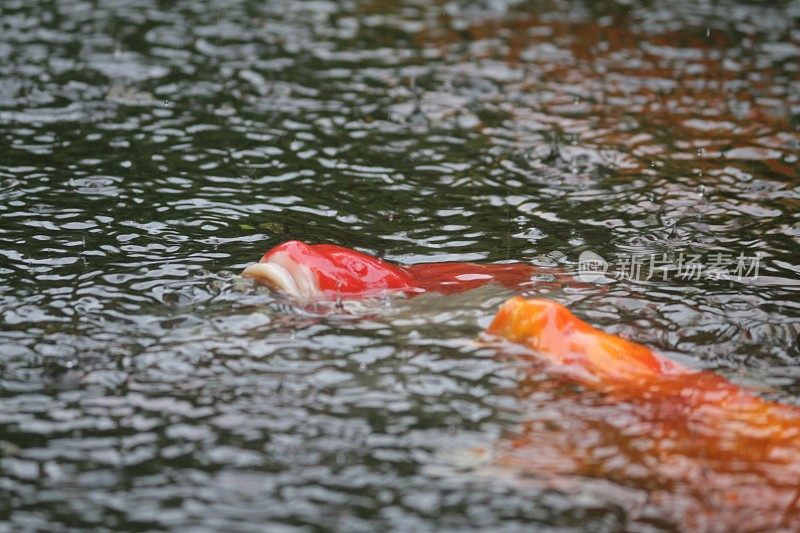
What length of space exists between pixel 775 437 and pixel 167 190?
4.55 m

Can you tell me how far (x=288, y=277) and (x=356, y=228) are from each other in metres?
1.37

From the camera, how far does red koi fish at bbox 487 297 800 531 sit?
404 cm

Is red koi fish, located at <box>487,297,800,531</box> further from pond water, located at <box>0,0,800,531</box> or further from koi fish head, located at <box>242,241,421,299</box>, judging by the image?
koi fish head, located at <box>242,241,421,299</box>

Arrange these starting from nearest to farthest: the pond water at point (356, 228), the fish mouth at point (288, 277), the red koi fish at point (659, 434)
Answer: the red koi fish at point (659, 434) → the pond water at point (356, 228) → the fish mouth at point (288, 277)

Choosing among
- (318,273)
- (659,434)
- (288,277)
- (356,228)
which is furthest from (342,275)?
(659,434)

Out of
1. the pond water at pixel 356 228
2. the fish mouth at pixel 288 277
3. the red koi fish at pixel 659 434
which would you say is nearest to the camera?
the red koi fish at pixel 659 434

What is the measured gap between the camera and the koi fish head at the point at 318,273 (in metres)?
5.59

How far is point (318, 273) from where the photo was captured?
560 cm

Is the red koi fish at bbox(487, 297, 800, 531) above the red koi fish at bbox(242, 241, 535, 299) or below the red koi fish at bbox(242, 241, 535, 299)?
below

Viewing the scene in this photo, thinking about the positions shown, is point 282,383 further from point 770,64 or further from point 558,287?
point 770,64

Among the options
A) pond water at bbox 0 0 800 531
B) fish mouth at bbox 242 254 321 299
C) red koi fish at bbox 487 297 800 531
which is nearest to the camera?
red koi fish at bbox 487 297 800 531

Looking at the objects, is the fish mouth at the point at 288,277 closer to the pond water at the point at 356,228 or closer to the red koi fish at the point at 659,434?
the pond water at the point at 356,228

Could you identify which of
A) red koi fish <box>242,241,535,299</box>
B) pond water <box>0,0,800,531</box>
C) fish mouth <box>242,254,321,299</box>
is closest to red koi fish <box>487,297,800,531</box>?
pond water <box>0,0,800,531</box>

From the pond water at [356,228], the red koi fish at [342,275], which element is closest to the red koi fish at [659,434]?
the pond water at [356,228]
